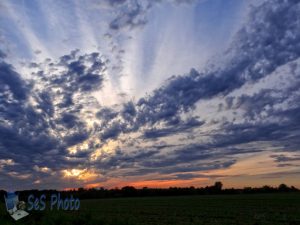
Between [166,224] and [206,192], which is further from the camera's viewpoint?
[206,192]

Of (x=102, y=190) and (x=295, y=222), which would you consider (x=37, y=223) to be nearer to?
(x=295, y=222)

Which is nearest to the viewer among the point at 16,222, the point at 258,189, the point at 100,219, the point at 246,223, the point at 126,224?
the point at 126,224

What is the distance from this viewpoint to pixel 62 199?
16062 mm

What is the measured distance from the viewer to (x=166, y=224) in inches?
1176

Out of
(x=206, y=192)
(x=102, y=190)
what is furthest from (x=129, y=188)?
(x=206, y=192)

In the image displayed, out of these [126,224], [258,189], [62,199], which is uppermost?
[258,189]

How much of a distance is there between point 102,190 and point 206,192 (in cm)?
4257

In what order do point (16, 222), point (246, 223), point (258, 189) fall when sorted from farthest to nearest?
point (258, 189), point (246, 223), point (16, 222)

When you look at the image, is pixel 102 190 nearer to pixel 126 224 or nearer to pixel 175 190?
pixel 175 190

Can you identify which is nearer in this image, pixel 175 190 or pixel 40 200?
pixel 40 200

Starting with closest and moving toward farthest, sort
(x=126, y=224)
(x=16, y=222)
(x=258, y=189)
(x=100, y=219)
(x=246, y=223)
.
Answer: (x=126, y=224) → (x=100, y=219) → (x=16, y=222) → (x=246, y=223) → (x=258, y=189)

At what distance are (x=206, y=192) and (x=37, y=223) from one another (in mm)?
141719

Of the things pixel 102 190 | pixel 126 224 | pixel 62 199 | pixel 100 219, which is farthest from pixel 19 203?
pixel 102 190

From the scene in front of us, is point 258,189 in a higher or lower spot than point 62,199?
higher
